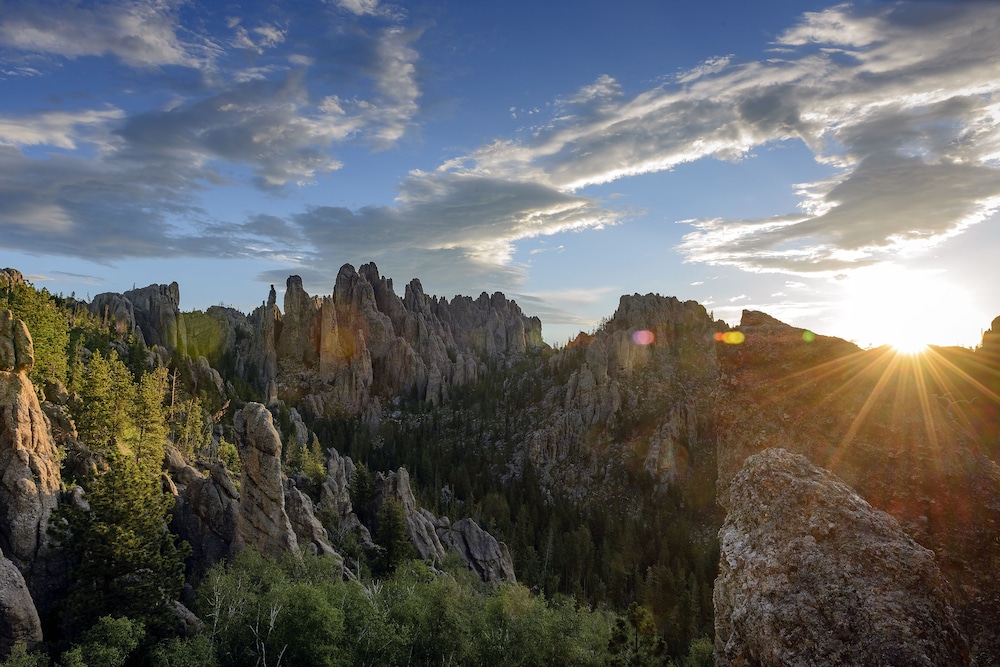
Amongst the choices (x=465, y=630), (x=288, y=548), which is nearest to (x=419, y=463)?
(x=288, y=548)

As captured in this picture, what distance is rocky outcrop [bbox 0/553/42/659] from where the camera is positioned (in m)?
27.2

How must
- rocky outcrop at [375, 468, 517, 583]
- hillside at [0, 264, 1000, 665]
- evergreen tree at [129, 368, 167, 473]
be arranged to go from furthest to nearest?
rocky outcrop at [375, 468, 517, 583], evergreen tree at [129, 368, 167, 473], hillside at [0, 264, 1000, 665]

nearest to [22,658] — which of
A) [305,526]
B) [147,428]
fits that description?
[305,526]

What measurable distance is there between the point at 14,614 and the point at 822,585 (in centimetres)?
3714

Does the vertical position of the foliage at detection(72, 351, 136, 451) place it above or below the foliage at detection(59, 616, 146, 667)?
above

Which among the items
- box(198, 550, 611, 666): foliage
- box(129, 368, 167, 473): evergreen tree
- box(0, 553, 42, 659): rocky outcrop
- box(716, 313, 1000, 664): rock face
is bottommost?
box(198, 550, 611, 666): foliage

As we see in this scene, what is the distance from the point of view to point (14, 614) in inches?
1081

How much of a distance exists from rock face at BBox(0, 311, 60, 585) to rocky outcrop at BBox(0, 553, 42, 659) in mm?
4931

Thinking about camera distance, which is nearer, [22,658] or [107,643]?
[22,658]

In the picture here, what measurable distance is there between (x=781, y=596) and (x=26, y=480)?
42857 mm

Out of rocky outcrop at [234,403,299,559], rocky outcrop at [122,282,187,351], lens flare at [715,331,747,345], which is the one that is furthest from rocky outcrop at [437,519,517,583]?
rocky outcrop at [122,282,187,351]

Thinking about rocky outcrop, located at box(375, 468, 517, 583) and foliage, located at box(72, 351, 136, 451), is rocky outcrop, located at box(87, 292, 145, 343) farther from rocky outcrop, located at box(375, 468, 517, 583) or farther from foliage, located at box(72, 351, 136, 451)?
foliage, located at box(72, 351, 136, 451)

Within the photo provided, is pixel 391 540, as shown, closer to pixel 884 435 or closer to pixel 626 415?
pixel 884 435

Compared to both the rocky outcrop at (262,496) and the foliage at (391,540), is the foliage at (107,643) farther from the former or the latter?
the foliage at (391,540)
